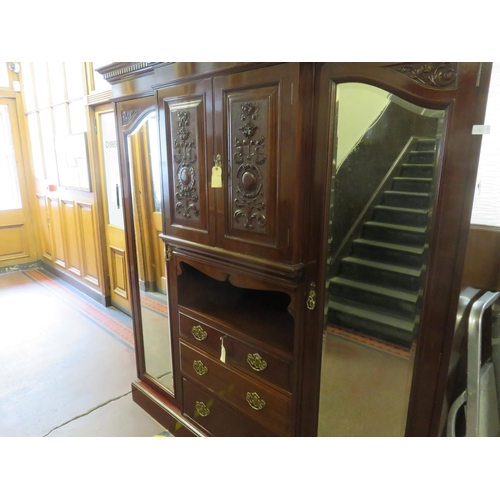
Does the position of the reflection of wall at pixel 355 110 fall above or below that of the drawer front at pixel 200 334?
above

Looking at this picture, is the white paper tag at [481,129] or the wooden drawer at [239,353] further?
the wooden drawer at [239,353]

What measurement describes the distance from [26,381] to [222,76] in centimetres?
233

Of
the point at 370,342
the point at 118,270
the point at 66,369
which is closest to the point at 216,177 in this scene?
the point at 370,342

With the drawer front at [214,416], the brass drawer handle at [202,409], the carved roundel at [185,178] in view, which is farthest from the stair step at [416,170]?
the brass drawer handle at [202,409]

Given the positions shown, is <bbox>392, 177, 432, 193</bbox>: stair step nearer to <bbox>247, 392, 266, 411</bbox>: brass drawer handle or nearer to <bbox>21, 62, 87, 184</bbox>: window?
<bbox>247, 392, 266, 411</bbox>: brass drawer handle

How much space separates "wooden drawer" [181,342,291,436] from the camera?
129 centimetres

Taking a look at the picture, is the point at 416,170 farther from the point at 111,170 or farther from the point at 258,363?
the point at 111,170

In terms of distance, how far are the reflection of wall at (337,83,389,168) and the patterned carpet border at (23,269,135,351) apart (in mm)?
2339

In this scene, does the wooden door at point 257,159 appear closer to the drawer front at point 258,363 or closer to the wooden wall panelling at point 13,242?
the drawer front at point 258,363

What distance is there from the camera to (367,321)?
1.13 m

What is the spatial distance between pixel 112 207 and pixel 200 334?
1.96m

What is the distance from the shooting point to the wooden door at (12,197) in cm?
430

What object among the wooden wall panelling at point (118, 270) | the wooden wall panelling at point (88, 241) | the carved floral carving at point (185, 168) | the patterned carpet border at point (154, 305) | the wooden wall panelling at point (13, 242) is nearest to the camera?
the carved floral carving at point (185, 168)

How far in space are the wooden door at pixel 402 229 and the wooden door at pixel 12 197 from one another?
15.2 feet
